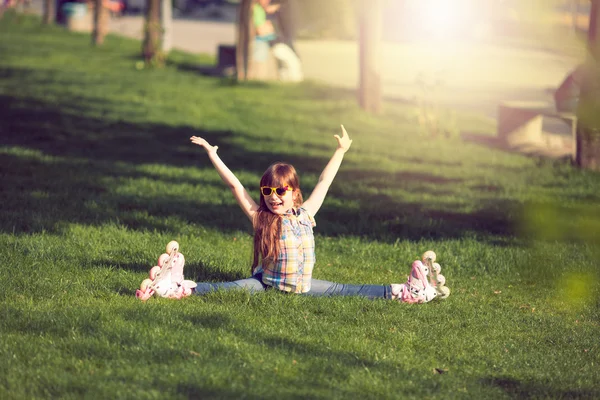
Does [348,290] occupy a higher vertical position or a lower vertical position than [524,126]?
lower

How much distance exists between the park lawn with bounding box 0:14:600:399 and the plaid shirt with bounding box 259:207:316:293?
0.13 meters

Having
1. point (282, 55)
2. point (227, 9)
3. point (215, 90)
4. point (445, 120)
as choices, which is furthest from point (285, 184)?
point (227, 9)

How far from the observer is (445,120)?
1459 centimetres

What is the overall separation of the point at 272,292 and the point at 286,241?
366mm

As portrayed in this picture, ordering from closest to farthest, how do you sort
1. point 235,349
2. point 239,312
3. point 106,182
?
1. point 235,349
2. point 239,312
3. point 106,182

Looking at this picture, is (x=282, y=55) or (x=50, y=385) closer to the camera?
(x=50, y=385)

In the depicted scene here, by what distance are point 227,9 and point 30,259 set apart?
42.3 meters

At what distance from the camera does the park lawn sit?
4891 mm

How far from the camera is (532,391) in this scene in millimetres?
4883

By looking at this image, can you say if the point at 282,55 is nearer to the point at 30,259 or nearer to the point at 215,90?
the point at 215,90

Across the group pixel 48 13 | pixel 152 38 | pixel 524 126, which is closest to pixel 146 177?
pixel 524 126

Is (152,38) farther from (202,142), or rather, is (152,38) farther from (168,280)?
(168,280)

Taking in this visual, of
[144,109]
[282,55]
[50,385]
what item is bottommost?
[50,385]

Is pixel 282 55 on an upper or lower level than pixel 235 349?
upper
